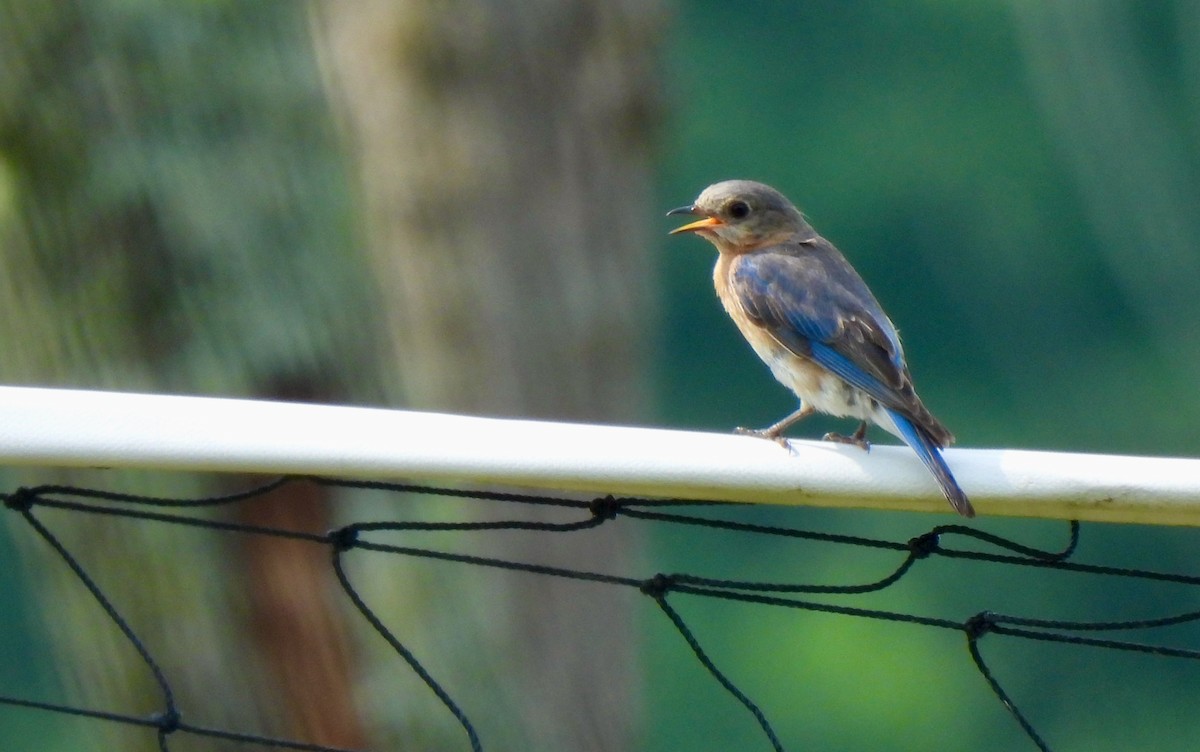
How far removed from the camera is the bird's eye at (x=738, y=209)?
5281 mm

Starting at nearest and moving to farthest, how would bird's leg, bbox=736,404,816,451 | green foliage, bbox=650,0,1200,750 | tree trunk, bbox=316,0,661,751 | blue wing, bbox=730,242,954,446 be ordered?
bird's leg, bbox=736,404,816,451 → blue wing, bbox=730,242,954,446 → tree trunk, bbox=316,0,661,751 → green foliage, bbox=650,0,1200,750

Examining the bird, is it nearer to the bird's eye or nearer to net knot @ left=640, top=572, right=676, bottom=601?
the bird's eye

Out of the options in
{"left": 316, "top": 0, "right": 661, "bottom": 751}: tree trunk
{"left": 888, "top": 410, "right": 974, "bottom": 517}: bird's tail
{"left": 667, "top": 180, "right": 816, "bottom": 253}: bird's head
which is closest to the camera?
{"left": 888, "top": 410, "right": 974, "bottom": 517}: bird's tail

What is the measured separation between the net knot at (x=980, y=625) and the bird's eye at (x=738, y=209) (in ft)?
8.00

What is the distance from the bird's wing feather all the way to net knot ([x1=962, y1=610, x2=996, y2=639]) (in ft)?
4.12

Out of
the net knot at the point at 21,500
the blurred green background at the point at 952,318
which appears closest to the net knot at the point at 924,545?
the net knot at the point at 21,500

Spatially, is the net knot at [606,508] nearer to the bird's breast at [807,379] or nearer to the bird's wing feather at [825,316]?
the bird's wing feather at [825,316]

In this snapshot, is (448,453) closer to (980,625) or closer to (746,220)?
(980,625)

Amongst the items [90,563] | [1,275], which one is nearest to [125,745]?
[90,563]

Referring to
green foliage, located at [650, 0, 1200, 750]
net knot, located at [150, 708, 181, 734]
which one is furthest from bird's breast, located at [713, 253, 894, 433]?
green foliage, located at [650, 0, 1200, 750]

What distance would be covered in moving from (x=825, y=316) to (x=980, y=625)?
1.79 metres

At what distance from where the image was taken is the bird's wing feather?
4430 mm

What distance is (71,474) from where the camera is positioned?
4750mm

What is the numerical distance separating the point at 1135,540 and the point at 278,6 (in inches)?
877
